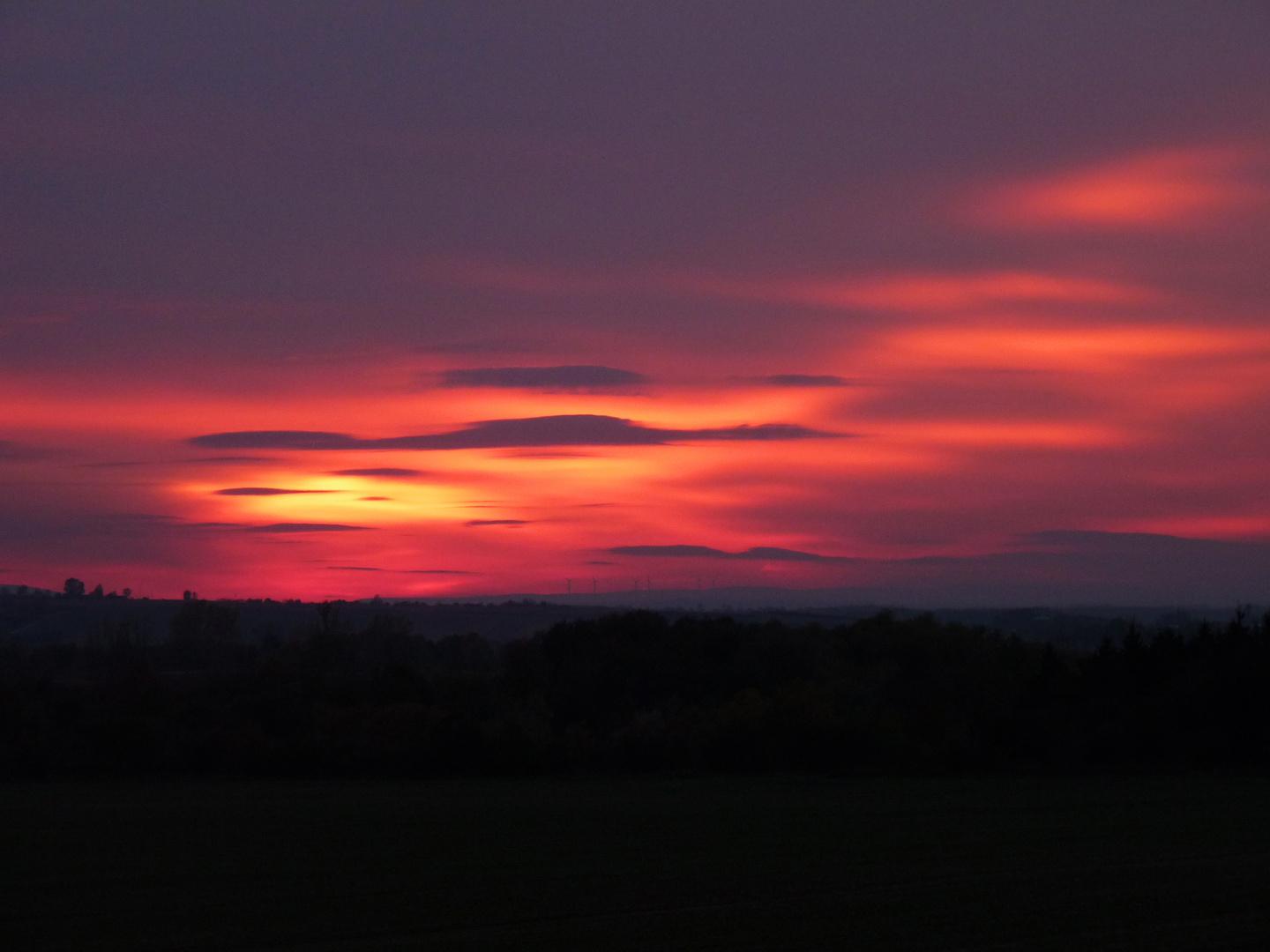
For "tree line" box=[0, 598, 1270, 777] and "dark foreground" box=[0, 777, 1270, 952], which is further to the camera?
"tree line" box=[0, 598, 1270, 777]

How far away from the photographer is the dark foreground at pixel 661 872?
16.0 m

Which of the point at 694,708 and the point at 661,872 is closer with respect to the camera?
the point at 661,872

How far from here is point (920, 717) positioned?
56.3 metres

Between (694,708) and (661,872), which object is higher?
(661,872)

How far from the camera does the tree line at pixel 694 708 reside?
4822 centimetres

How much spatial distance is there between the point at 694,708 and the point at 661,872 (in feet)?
138

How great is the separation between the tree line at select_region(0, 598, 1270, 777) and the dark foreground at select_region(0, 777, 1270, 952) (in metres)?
8.43

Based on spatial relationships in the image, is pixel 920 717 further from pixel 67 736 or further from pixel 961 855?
pixel 67 736

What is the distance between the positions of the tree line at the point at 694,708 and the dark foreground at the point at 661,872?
27.6 feet

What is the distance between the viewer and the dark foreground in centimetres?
1602

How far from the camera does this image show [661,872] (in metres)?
22.3

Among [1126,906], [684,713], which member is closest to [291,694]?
[684,713]

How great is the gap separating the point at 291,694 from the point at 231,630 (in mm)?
90728

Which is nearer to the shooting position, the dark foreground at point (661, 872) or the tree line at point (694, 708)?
the dark foreground at point (661, 872)
